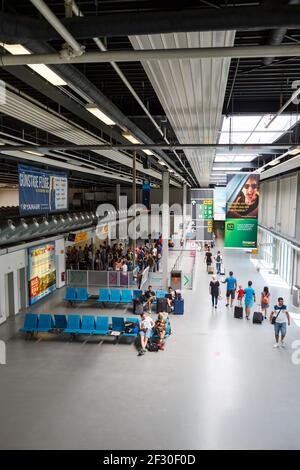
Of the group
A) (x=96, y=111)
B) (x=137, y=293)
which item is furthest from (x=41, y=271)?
(x=96, y=111)

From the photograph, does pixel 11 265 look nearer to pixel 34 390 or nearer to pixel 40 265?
pixel 40 265

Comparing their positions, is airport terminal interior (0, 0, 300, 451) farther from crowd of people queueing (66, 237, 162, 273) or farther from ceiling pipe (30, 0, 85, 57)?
crowd of people queueing (66, 237, 162, 273)

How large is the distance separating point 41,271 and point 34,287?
99 centimetres

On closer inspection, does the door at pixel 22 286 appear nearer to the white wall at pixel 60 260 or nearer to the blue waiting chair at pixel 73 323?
the white wall at pixel 60 260

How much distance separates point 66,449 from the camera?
6062 millimetres

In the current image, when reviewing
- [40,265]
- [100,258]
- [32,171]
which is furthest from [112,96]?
[100,258]

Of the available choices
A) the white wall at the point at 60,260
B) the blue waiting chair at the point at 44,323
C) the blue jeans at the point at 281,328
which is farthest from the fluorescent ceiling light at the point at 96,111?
the white wall at the point at 60,260

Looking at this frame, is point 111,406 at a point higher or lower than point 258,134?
lower

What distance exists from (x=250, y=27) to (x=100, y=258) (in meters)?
19.5

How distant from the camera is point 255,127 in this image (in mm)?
10328

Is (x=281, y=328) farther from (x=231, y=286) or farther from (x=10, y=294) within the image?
(x=10, y=294)

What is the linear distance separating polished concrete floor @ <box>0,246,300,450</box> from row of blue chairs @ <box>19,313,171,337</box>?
1.22 feet

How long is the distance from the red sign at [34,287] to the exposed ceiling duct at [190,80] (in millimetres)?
10075

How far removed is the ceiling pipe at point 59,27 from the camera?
2.54 m
